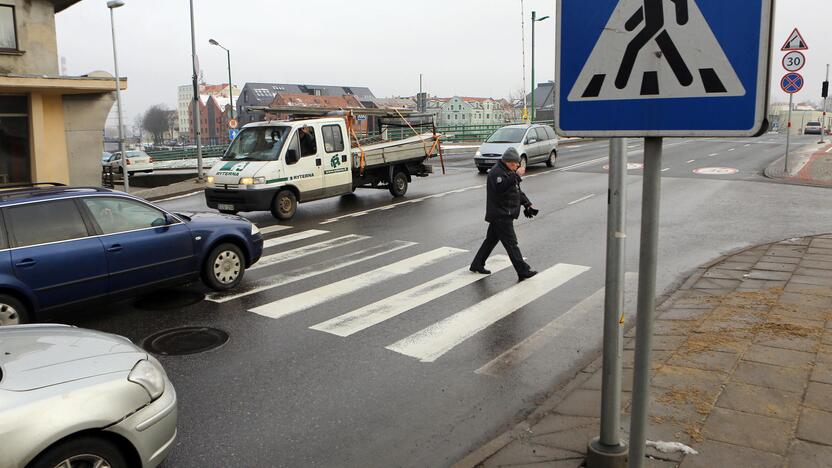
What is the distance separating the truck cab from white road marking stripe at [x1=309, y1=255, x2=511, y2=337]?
5945 mm

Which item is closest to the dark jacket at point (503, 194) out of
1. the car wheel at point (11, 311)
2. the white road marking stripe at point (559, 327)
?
the white road marking stripe at point (559, 327)

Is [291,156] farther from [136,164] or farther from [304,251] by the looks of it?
[136,164]

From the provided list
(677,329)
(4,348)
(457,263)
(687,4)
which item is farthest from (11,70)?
(687,4)

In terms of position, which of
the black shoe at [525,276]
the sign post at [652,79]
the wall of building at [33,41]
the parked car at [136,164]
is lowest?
the black shoe at [525,276]

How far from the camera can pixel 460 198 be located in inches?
680

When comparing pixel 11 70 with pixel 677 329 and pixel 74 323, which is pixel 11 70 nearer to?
pixel 74 323

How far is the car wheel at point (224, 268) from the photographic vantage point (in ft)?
27.8

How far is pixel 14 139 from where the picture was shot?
1948 centimetres

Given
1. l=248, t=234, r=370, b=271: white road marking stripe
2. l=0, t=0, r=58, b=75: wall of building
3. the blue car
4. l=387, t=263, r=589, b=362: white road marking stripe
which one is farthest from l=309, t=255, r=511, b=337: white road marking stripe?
l=0, t=0, r=58, b=75: wall of building

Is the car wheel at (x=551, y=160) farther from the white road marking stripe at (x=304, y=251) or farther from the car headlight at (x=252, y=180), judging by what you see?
the white road marking stripe at (x=304, y=251)

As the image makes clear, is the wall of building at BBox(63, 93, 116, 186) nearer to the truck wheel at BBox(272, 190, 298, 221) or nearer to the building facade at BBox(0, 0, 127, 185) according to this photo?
the building facade at BBox(0, 0, 127, 185)

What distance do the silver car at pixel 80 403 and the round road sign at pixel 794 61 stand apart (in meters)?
20.4

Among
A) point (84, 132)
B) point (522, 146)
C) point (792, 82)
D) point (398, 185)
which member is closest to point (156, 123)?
point (84, 132)

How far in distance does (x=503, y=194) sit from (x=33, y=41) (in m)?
17.6
